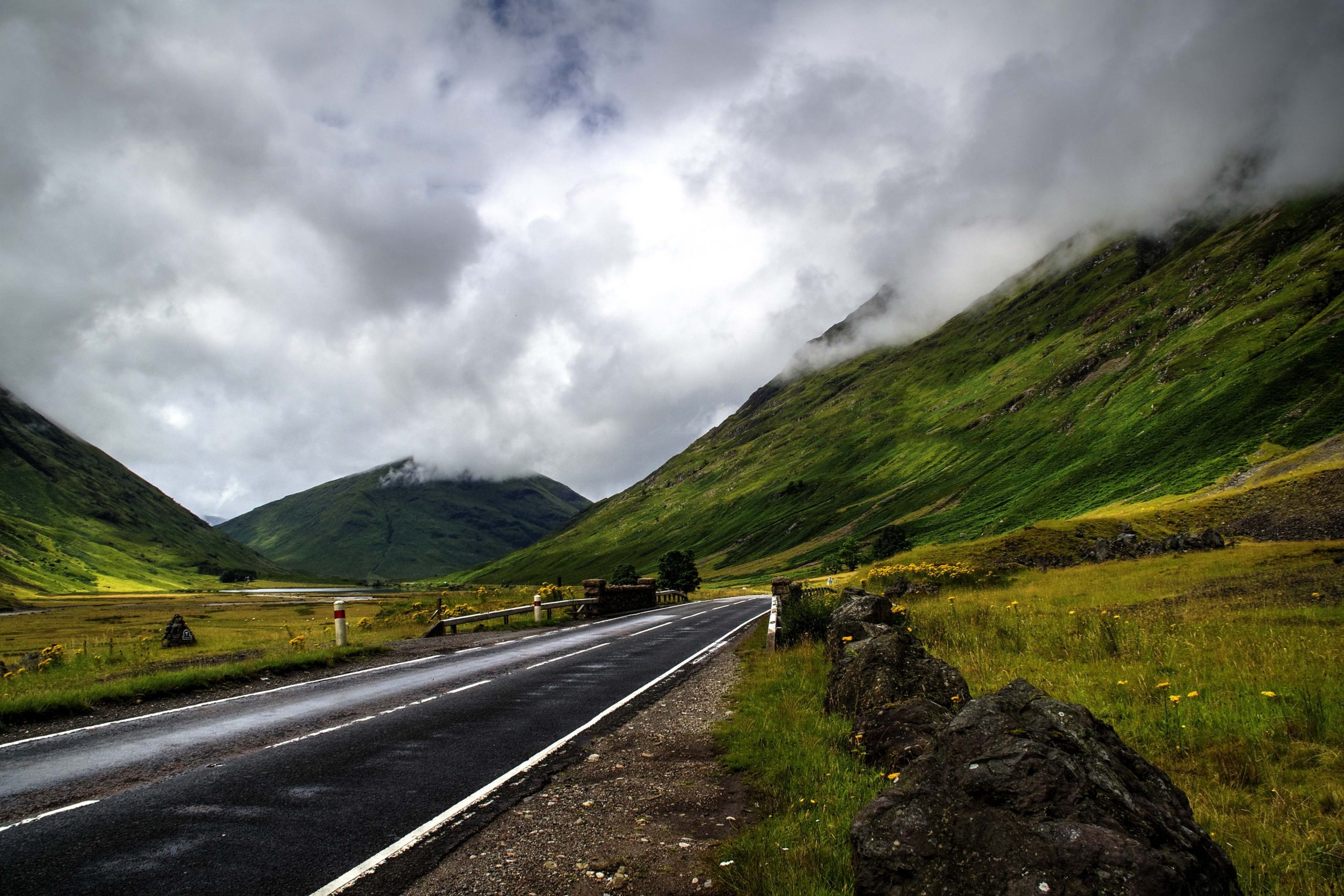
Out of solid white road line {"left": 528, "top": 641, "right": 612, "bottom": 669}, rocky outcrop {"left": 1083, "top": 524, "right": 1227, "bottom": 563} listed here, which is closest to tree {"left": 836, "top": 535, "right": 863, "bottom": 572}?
rocky outcrop {"left": 1083, "top": 524, "right": 1227, "bottom": 563}

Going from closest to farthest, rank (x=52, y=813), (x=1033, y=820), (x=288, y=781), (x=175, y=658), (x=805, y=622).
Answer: (x=1033, y=820) → (x=52, y=813) → (x=288, y=781) → (x=805, y=622) → (x=175, y=658)

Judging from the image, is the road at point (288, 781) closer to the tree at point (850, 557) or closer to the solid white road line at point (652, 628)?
the solid white road line at point (652, 628)

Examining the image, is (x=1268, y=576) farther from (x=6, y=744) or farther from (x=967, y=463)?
(x=967, y=463)

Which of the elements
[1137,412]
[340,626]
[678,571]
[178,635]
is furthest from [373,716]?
[1137,412]

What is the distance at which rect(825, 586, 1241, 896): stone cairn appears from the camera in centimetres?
315

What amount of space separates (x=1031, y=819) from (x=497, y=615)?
85.3 ft

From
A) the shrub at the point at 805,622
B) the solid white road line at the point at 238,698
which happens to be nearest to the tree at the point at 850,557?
the shrub at the point at 805,622

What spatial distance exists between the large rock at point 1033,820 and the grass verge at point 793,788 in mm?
717

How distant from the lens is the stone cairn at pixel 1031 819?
10.3ft

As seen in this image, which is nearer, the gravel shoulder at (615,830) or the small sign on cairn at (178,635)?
the gravel shoulder at (615,830)

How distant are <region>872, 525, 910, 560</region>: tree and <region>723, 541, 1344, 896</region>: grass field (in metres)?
82.7

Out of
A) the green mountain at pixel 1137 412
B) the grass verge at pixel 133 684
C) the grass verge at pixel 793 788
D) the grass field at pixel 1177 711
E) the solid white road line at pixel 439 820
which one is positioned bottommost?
the grass field at pixel 1177 711

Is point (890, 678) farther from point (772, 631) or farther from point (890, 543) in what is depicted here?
point (890, 543)

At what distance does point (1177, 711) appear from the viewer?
25.6 ft
